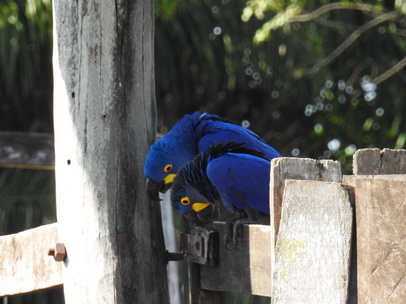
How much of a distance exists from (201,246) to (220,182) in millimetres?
381

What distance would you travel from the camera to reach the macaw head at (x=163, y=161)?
221 cm

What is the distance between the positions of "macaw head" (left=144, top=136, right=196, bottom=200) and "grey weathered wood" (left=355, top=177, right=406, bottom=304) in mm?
1058

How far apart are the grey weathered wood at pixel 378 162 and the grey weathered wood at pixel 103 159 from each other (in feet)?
2.60

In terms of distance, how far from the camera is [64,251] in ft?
7.05

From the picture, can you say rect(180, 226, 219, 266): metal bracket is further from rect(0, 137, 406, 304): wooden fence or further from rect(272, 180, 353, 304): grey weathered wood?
rect(272, 180, 353, 304): grey weathered wood

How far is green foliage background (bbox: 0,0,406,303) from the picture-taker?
4.73m

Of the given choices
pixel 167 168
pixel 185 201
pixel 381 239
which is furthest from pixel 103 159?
pixel 381 239

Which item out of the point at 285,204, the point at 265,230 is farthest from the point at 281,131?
the point at 285,204

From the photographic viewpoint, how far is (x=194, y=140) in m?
2.87

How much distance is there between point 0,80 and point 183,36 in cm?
131

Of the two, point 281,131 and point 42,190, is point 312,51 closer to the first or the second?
point 281,131

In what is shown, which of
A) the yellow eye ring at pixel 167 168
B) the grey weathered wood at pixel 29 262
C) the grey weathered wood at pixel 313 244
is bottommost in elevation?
the grey weathered wood at pixel 29 262

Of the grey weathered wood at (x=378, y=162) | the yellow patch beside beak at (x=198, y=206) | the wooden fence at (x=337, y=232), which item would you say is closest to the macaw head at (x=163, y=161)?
the yellow patch beside beak at (x=198, y=206)

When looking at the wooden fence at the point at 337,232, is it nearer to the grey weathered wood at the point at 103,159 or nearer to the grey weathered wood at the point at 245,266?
the grey weathered wood at the point at 245,266
